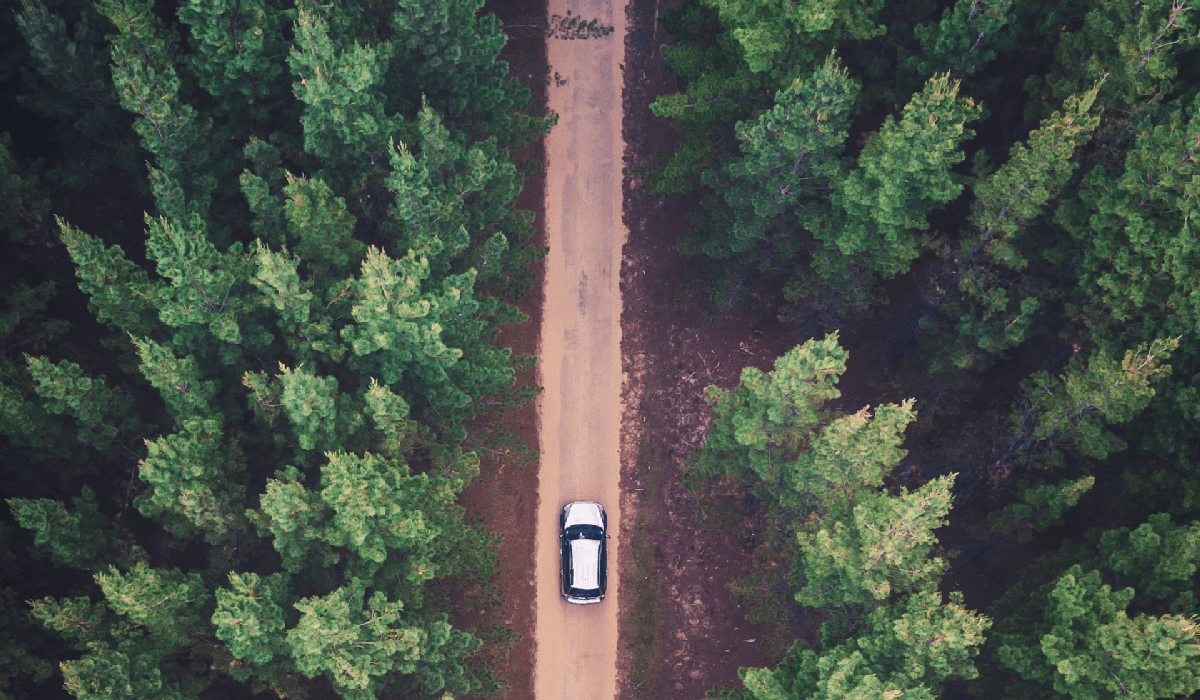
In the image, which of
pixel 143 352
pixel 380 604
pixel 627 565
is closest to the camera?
pixel 143 352

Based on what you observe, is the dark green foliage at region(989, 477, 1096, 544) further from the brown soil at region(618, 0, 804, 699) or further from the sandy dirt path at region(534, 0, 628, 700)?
the sandy dirt path at region(534, 0, 628, 700)

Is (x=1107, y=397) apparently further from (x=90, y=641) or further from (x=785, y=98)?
(x=90, y=641)

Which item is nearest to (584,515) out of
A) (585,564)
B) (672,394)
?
(585,564)

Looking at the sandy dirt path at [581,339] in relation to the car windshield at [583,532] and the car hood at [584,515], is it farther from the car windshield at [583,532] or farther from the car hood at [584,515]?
the car windshield at [583,532]

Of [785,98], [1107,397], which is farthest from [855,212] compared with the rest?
[1107,397]

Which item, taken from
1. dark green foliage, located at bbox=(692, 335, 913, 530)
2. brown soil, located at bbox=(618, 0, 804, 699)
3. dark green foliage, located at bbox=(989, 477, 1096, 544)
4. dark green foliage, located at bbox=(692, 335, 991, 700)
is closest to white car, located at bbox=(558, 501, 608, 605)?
brown soil, located at bbox=(618, 0, 804, 699)

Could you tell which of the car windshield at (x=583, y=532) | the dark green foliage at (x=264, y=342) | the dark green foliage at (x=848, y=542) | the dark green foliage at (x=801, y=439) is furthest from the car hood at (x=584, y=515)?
the dark green foliage at (x=848, y=542)
